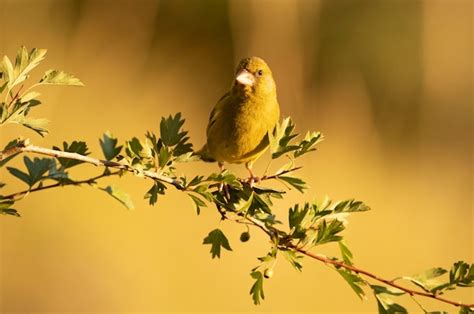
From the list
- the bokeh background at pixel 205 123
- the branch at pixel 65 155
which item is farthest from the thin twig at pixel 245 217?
the bokeh background at pixel 205 123

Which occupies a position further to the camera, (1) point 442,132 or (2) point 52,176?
(1) point 442,132

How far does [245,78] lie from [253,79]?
4 cm

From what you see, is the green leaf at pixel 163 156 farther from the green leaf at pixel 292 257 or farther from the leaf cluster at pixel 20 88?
the green leaf at pixel 292 257

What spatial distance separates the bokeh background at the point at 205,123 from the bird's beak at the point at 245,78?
3.43 metres

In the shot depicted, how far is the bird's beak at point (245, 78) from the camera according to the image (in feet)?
10.4

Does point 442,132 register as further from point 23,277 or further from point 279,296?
point 23,277

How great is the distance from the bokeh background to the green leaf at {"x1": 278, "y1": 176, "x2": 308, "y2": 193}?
14.0ft

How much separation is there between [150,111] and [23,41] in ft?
4.91

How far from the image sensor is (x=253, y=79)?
10.6 feet

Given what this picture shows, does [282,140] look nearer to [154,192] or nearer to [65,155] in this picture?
[154,192]

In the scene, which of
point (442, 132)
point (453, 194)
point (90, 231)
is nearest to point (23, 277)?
point (90, 231)

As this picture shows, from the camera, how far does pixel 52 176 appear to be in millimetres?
2092

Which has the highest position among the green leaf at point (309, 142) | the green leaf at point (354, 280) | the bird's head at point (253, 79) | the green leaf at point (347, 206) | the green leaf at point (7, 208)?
the bird's head at point (253, 79)

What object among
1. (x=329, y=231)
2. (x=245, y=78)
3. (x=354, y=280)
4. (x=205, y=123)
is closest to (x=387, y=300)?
(x=354, y=280)
